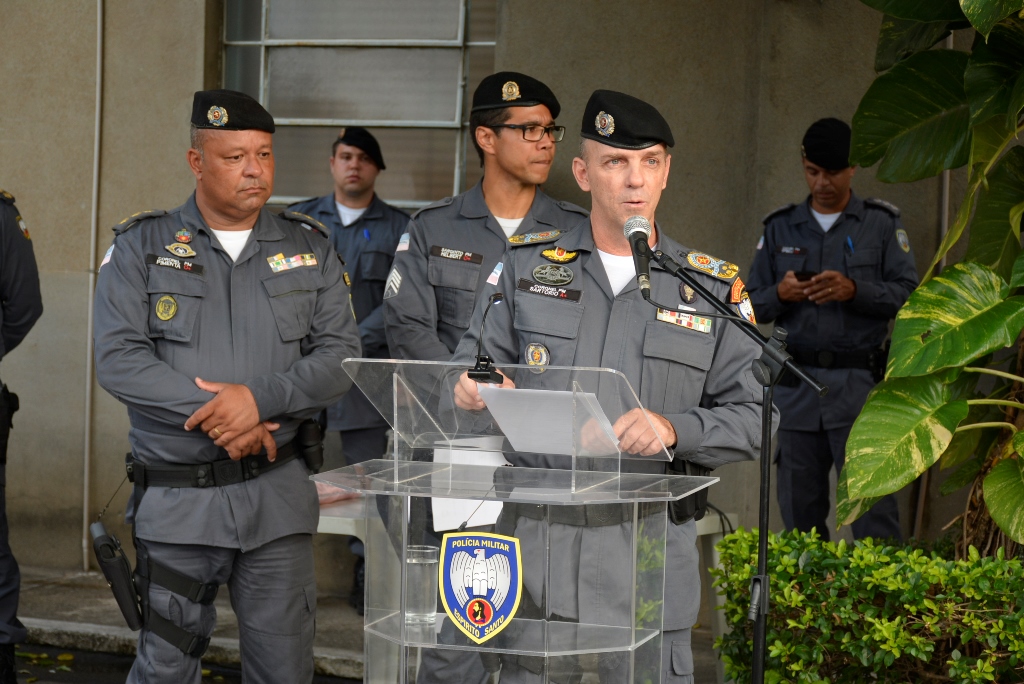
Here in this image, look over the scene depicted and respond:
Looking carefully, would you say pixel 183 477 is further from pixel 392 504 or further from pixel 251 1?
pixel 251 1

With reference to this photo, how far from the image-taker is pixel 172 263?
3514 mm

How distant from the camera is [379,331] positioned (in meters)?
5.17

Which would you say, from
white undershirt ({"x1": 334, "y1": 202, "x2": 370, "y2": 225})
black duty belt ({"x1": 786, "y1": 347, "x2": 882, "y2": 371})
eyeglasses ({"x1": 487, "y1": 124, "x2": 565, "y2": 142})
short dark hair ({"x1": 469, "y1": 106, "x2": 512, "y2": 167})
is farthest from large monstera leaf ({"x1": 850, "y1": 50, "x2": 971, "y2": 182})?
white undershirt ({"x1": 334, "y1": 202, "x2": 370, "y2": 225})

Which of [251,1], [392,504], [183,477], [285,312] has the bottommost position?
[183,477]

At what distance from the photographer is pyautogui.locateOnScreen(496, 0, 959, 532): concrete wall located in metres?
4.91

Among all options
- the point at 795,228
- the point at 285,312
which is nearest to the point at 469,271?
the point at 285,312

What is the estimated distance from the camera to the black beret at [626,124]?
108 inches

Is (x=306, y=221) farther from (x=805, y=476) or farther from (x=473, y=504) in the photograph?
(x=805, y=476)

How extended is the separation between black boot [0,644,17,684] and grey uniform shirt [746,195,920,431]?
3212mm

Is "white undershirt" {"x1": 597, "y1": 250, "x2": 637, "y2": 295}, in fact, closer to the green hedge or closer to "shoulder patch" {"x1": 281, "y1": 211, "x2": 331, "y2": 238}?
the green hedge

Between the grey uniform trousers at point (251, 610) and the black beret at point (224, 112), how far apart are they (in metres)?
1.31

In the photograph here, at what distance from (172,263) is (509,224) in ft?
3.98

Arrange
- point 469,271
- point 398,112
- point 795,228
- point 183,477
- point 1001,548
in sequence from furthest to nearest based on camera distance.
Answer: point 398,112 < point 795,228 < point 469,271 < point 183,477 < point 1001,548

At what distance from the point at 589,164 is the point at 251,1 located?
3474 millimetres
